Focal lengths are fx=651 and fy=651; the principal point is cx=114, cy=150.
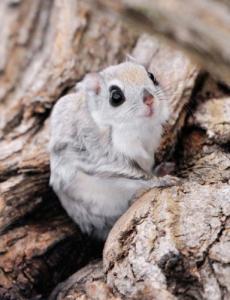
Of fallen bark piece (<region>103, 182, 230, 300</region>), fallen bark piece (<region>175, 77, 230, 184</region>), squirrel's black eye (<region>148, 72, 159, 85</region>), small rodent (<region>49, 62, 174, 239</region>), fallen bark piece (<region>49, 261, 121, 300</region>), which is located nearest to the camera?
fallen bark piece (<region>103, 182, 230, 300</region>)

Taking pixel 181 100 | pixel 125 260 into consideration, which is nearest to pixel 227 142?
pixel 181 100

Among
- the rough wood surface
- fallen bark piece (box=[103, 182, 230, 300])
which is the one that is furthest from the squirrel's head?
the rough wood surface

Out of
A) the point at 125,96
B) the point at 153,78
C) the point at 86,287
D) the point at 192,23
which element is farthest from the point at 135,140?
the point at 192,23

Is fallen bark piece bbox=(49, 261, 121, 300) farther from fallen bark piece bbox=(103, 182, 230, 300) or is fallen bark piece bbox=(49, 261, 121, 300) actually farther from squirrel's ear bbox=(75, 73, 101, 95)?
squirrel's ear bbox=(75, 73, 101, 95)

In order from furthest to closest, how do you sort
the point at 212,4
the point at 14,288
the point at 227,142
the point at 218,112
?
the point at 218,112 < the point at 227,142 < the point at 14,288 < the point at 212,4

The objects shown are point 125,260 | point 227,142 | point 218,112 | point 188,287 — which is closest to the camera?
point 188,287

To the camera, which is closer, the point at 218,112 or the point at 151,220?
the point at 151,220

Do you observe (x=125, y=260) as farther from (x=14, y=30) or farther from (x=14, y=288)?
(x=14, y=30)
